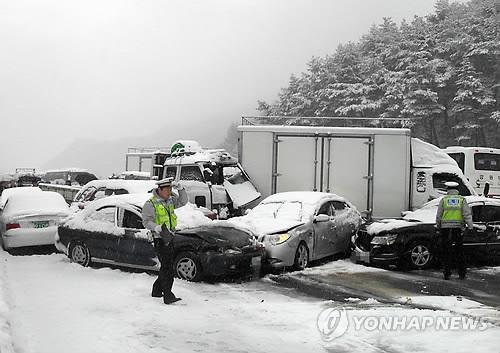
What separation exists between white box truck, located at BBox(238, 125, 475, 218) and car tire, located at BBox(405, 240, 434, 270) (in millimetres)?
3747

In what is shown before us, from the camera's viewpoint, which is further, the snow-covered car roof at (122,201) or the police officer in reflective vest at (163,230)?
the snow-covered car roof at (122,201)

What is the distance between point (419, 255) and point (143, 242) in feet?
17.4

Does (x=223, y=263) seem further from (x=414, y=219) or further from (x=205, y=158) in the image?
(x=205, y=158)

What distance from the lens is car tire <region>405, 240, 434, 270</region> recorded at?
10.7 meters

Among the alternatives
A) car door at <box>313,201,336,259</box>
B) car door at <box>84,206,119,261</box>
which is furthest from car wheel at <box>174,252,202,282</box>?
car door at <box>313,201,336,259</box>

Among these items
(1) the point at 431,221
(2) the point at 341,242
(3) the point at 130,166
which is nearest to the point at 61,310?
(2) the point at 341,242

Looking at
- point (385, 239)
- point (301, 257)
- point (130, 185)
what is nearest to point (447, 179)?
point (385, 239)

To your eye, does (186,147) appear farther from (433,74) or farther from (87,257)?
(433,74)

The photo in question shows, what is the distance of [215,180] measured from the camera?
49.6 ft

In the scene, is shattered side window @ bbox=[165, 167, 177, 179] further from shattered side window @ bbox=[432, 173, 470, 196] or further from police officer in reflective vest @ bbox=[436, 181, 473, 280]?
police officer in reflective vest @ bbox=[436, 181, 473, 280]

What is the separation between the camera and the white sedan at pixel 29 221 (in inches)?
454

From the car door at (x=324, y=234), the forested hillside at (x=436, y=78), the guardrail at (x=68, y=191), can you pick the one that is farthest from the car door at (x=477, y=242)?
the forested hillside at (x=436, y=78)

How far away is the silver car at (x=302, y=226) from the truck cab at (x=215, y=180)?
287cm
